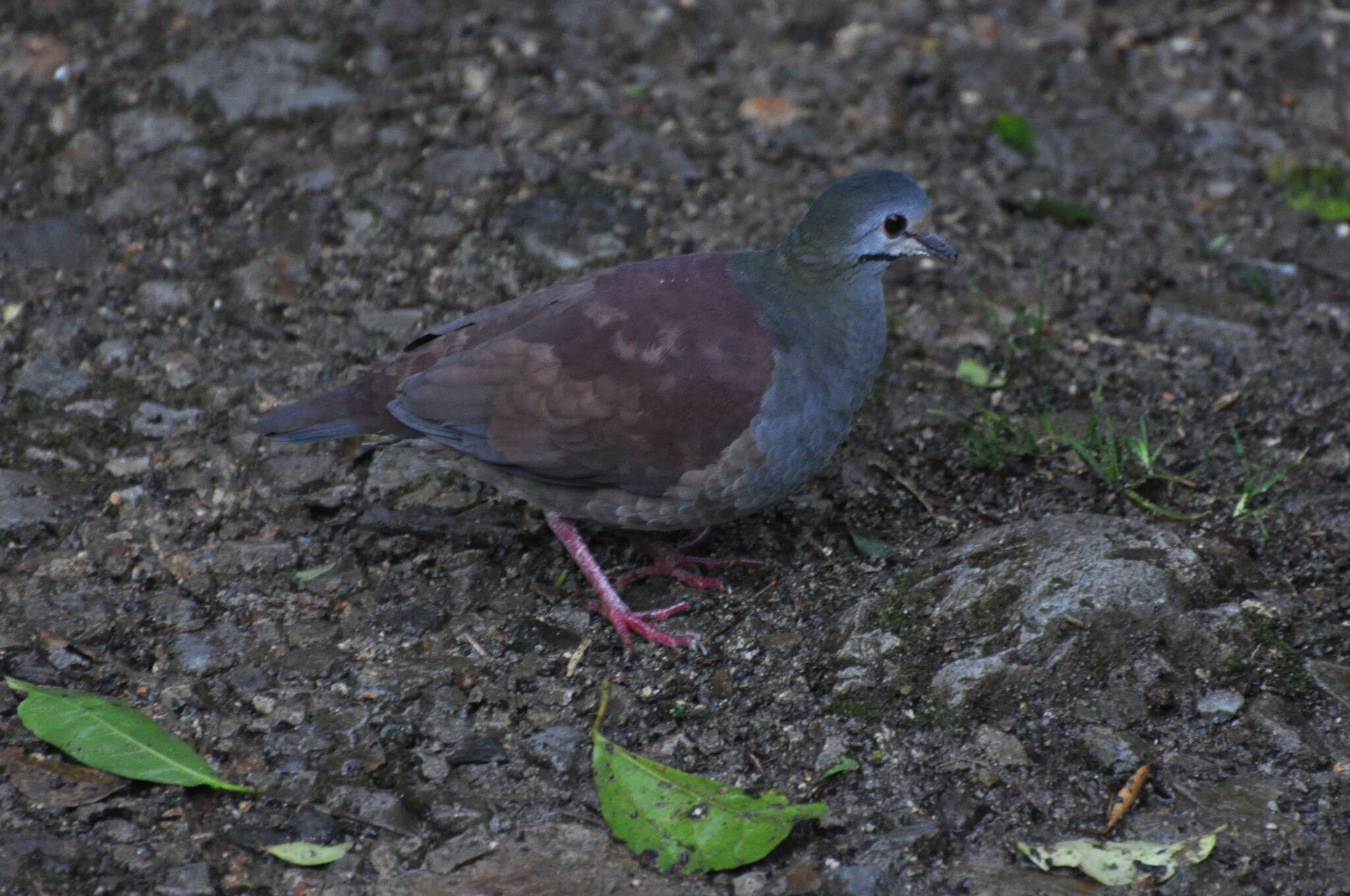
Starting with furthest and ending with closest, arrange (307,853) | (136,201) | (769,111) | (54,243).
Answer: (769,111)
(136,201)
(54,243)
(307,853)

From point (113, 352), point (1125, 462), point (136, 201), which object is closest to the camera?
point (1125, 462)

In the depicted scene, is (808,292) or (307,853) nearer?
(307,853)

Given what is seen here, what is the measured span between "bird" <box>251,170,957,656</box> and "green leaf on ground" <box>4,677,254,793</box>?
0.96m

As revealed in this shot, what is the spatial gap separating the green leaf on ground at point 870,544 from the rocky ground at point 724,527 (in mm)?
21

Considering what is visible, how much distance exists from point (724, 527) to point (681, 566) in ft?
0.87

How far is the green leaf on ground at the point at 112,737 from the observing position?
10.5 ft

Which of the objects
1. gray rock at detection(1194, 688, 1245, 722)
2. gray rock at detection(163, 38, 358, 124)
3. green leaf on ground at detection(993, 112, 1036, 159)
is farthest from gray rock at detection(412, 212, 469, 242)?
gray rock at detection(1194, 688, 1245, 722)

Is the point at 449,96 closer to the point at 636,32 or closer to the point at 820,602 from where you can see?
the point at 636,32

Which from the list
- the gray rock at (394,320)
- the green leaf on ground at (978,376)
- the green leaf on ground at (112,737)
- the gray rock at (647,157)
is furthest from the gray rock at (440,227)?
the green leaf on ground at (112,737)

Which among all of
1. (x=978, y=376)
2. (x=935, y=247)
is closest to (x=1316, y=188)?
(x=978, y=376)

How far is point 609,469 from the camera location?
146 inches

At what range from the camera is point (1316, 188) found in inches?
215

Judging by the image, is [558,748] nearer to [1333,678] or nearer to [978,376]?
[1333,678]

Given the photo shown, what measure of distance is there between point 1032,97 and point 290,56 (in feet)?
10.7
